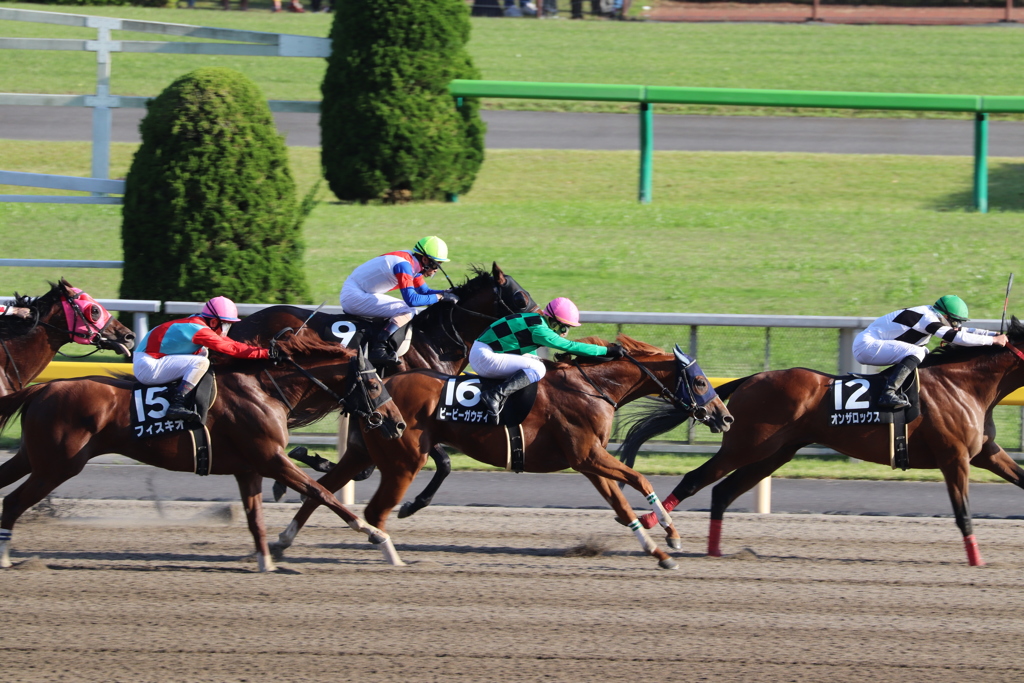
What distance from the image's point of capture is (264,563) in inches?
289

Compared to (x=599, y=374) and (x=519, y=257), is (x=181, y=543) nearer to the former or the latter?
(x=599, y=374)

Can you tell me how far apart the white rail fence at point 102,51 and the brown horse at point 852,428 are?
24.8ft

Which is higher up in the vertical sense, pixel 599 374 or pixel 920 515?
pixel 599 374

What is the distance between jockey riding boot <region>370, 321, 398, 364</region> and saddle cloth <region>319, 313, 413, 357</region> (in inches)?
1.2

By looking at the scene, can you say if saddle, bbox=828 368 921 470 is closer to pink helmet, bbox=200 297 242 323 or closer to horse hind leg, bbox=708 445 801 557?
horse hind leg, bbox=708 445 801 557

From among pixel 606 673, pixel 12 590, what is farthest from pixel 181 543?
pixel 606 673

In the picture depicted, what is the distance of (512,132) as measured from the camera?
21750 millimetres

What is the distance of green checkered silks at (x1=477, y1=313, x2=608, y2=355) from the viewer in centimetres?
779

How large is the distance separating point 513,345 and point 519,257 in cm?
660

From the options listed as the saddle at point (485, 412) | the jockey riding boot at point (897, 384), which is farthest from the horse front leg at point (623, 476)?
the jockey riding boot at point (897, 384)

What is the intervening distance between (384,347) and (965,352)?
4079mm

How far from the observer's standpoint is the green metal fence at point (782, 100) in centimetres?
1620

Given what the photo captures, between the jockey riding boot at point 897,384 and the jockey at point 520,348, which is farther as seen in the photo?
→ the jockey riding boot at point 897,384

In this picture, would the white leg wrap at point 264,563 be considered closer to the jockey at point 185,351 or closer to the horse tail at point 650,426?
the jockey at point 185,351
